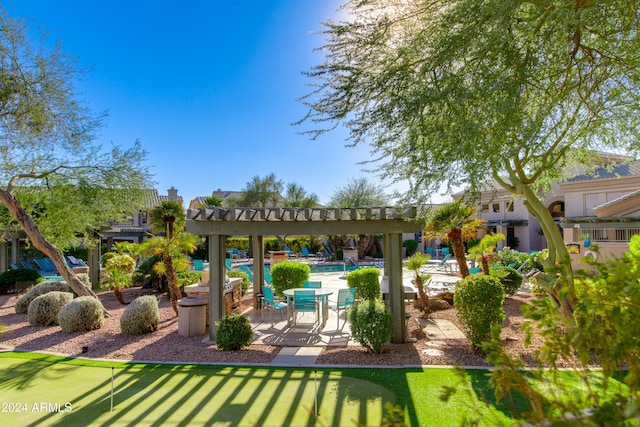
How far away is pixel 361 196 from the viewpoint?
99.8 ft

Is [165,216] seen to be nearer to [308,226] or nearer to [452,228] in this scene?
[308,226]

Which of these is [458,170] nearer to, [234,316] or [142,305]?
[234,316]

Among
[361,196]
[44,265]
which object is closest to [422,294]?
[361,196]

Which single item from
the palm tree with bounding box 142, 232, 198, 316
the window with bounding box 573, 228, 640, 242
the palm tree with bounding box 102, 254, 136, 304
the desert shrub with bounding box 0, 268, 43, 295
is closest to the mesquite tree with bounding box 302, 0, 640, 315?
the palm tree with bounding box 142, 232, 198, 316

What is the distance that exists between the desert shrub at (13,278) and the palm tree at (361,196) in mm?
19515

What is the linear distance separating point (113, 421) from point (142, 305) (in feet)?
16.3

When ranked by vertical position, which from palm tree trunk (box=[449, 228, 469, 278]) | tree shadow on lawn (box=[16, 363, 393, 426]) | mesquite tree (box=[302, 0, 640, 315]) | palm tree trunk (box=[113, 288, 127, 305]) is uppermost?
mesquite tree (box=[302, 0, 640, 315])

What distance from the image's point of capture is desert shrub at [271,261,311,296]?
13.2m

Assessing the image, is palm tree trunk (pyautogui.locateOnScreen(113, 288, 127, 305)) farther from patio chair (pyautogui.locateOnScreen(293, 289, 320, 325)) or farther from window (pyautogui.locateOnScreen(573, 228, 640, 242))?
window (pyautogui.locateOnScreen(573, 228, 640, 242))

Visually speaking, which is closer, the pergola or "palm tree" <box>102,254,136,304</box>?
the pergola

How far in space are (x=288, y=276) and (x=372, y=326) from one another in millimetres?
6273

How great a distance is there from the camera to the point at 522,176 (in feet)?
25.1

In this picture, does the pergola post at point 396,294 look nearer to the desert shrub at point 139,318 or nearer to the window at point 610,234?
the desert shrub at point 139,318

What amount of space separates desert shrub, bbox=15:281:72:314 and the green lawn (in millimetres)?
6070
